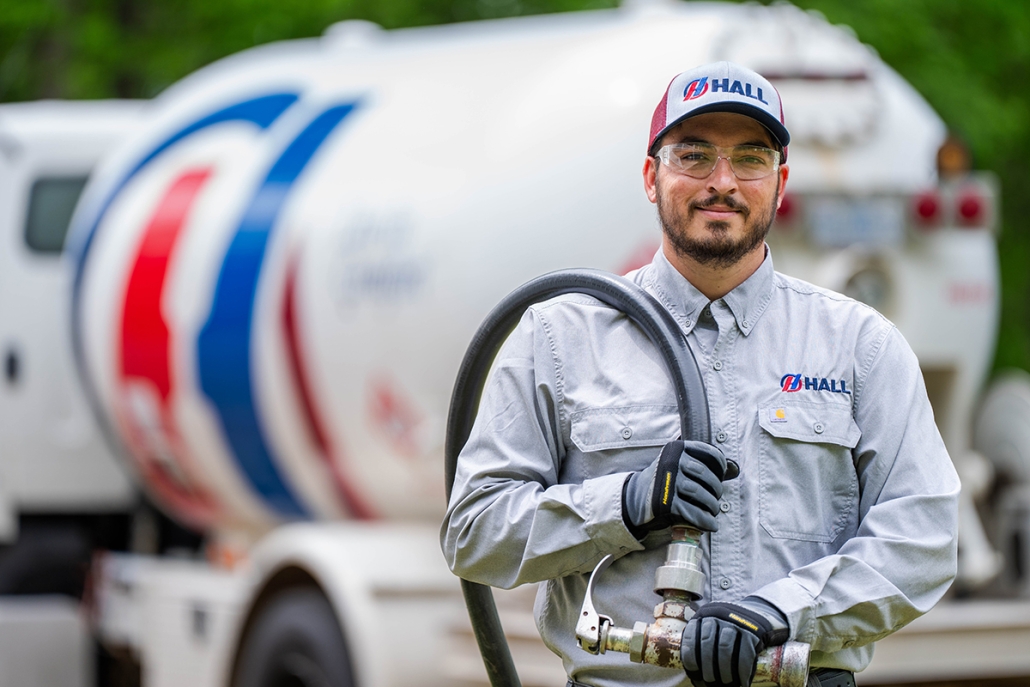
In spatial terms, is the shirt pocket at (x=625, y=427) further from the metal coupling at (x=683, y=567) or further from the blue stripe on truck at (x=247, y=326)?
the blue stripe on truck at (x=247, y=326)

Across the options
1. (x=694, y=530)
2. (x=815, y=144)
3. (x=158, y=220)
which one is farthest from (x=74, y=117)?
(x=694, y=530)

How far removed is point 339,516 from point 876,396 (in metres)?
4.03

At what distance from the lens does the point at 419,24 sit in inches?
554

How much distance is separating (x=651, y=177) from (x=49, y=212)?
6258 mm

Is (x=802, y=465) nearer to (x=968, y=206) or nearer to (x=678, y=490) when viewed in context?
(x=678, y=490)

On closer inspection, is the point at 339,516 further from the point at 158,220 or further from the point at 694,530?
the point at 694,530

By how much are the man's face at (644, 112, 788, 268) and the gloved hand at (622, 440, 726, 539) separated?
0.36 metres

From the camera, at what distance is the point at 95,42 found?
1401cm

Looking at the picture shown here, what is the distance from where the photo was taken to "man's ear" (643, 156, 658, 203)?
9.46ft

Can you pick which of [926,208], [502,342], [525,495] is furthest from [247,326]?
[525,495]

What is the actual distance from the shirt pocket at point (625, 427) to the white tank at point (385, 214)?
104 inches

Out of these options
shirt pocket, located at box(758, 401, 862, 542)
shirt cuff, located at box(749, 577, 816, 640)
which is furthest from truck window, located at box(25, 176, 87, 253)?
shirt cuff, located at box(749, 577, 816, 640)

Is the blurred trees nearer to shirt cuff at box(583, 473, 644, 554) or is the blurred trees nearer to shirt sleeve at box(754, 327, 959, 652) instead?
shirt sleeve at box(754, 327, 959, 652)

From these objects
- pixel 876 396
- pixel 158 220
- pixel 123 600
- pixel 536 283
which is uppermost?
pixel 158 220
